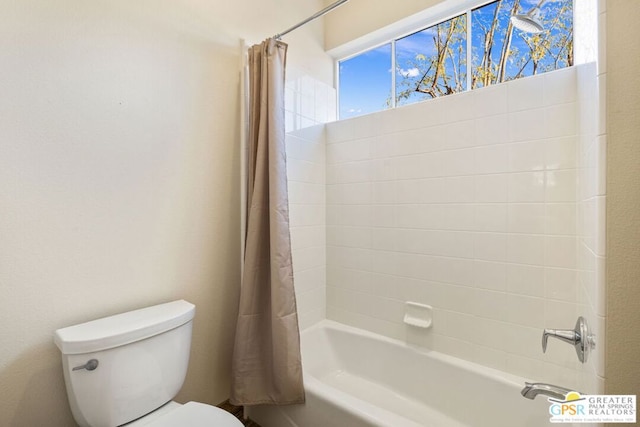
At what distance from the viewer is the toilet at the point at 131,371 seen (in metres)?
0.98

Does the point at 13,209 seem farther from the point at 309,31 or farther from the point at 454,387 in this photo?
the point at 454,387

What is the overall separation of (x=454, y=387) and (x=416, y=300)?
0.48 meters

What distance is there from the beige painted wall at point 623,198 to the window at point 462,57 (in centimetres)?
65

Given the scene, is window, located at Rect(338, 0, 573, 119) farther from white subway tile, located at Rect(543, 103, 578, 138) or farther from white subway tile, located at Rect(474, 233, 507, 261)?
white subway tile, located at Rect(474, 233, 507, 261)

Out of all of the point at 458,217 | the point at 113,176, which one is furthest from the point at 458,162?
the point at 113,176

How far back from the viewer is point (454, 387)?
1.56 metres

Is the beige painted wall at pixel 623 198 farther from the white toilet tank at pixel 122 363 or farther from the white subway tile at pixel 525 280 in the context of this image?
the white toilet tank at pixel 122 363

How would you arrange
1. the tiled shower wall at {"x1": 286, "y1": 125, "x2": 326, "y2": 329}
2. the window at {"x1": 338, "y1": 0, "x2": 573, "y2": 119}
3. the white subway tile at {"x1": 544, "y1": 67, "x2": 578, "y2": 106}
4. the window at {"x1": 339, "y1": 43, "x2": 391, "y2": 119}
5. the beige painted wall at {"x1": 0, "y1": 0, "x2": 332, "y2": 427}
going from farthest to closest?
the window at {"x1": 339, "y1": 43, "x2": 391, "y2": 119} < the tiled shower wall at {"x1": 286, "y1": 125, "x2": 326, "y2": 329} < the window at {"x1": 338, "y1": 0, "x2": 573, "y2": 119} < the white subway tile at {"x1": 544, "y1": 67, "x2": 578, "y2": 106} < the beige painted wall at {"x1": 0, "y1": 0, "x2": 332, "y2": 427}

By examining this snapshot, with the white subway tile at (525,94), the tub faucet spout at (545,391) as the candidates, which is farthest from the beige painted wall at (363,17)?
the tub faucet spout at (545,391)

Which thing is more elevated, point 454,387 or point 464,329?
point 464,329

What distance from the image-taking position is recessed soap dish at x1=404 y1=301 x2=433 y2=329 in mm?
1691

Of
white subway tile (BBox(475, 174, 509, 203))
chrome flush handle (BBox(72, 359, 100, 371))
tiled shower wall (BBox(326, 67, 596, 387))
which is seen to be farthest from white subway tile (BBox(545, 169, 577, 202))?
chrome flush handle (BBox(72, 359, 100, 371))

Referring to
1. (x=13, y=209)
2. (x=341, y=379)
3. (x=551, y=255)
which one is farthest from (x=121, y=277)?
(x=551, y=255)

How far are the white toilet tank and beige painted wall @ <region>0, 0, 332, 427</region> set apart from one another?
6.3 inches
